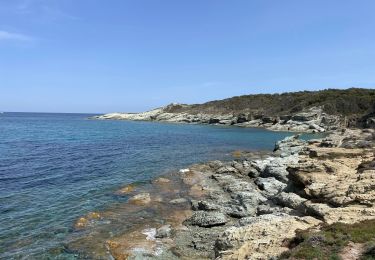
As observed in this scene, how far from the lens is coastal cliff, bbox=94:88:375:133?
384 ft

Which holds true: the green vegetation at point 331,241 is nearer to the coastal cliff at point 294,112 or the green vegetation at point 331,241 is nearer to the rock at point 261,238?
the rock at point 261,238

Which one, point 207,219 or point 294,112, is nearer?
point 207,219

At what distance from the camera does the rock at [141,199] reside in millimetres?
29625

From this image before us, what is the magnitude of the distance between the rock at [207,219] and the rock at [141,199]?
627 cm

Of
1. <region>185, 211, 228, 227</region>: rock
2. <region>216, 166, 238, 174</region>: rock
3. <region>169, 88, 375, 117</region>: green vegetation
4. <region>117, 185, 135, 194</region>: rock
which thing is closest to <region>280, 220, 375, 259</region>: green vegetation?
<region>185, 211, 228, 227</region>: rock

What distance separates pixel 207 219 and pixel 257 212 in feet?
12.0

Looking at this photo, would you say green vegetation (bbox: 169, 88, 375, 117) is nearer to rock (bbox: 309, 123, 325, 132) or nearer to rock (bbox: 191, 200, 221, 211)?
rock (bbox: 309, 123, 325, 132)

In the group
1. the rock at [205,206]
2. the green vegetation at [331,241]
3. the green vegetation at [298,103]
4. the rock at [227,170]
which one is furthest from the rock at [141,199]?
the green vegetation at [298,103]

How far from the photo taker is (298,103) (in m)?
142

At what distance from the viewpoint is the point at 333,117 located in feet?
392

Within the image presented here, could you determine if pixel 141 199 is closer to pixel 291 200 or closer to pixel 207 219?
pixel 207 219

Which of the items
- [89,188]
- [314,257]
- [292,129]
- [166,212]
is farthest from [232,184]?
[292,129]

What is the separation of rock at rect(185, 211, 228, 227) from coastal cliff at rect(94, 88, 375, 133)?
76858mm

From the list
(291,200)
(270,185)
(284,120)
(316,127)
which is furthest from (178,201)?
(284,120)
